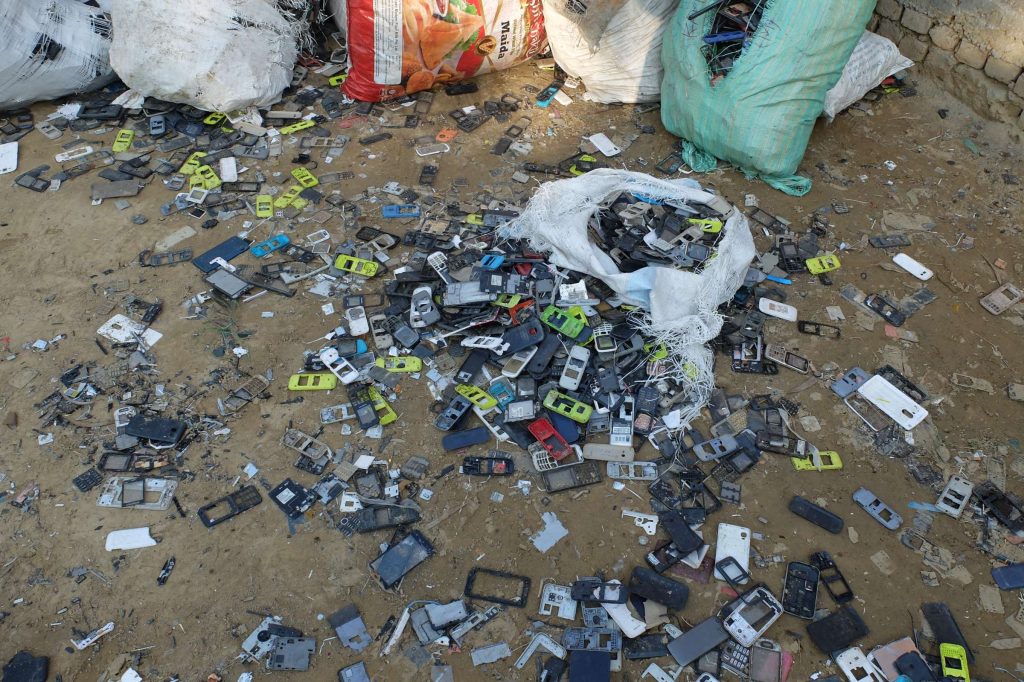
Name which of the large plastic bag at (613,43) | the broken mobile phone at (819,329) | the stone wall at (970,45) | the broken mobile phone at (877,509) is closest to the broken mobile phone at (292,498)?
the broken mobile phone at (877,509)

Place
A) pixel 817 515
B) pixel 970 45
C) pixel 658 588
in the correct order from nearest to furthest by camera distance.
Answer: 1. pixel 658 588
2. pixel 817 515
3. pixel 970 45

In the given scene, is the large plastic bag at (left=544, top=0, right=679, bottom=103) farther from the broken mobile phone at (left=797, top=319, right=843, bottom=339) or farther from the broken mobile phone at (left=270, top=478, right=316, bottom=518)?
the broken mobile phone at (left=270, top=478, right=316, bottom=518)

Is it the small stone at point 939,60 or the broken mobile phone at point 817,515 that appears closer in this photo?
the broken mobile phone at point 817,515

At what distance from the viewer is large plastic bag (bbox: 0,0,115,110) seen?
472 centimetres

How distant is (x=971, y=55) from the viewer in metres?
4.69

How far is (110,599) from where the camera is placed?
2.80 metres

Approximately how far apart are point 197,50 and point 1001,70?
5650mm

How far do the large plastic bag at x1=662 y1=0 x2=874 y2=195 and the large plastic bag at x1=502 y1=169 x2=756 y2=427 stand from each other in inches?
25.4

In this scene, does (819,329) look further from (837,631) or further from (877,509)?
(837,631)

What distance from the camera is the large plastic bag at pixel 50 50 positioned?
15.5 ft

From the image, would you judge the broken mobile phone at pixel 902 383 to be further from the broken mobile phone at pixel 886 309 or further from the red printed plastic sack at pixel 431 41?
the red printed plastic sack at pixel 431 41

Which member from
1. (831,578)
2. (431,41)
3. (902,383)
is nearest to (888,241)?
(902,383)

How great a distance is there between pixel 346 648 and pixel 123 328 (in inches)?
89.4

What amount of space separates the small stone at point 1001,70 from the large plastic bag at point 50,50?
6557mm
